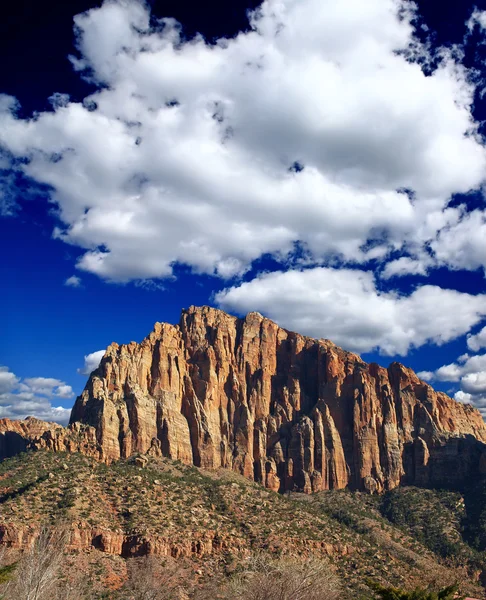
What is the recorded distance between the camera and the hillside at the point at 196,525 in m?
92.2

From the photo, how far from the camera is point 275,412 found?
183 m

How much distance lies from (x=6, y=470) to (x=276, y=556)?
189 feet

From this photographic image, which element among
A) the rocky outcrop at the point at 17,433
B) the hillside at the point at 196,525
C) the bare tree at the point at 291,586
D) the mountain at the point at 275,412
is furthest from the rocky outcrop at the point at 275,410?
the bare tree at the point at 291,586

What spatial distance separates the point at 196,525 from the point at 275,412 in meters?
79.6

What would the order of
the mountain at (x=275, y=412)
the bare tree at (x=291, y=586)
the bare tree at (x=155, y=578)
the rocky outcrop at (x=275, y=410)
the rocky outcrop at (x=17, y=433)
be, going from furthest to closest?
the rocky outcrop at (x=17, y=433)
the rocky outcrop at (x=275, y=410)
the mountain at (x=275, y=412)
the bare tree at (x=155, y=578)
the bare tree at (x=291, y=586)

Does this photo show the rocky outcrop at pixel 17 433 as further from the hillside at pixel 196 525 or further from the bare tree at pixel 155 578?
the bare tree at pixel 155 578

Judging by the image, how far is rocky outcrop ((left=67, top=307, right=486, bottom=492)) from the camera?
518 ft

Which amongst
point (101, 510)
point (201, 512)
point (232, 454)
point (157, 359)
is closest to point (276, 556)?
point (201, 512)

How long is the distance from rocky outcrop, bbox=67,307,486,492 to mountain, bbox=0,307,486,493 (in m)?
0.32

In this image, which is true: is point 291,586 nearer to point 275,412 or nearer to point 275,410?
point 275,412

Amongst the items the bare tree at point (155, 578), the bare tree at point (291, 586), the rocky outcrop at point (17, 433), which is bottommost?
the bare tree at point (155, 578)

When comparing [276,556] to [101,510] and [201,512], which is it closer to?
[201,512]

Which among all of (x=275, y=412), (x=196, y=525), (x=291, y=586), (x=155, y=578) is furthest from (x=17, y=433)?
(x=291, y=586)

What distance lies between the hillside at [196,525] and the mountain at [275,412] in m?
14.7
